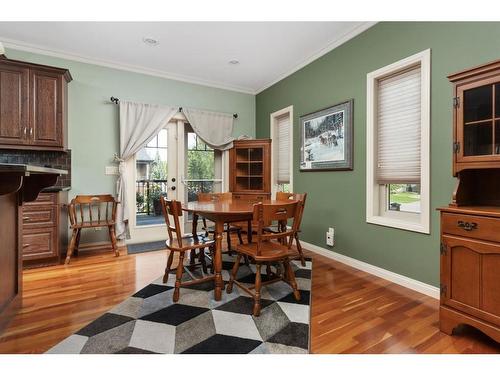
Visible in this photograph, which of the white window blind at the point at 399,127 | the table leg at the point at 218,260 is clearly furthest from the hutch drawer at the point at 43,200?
the white window blind at the point at 399,127

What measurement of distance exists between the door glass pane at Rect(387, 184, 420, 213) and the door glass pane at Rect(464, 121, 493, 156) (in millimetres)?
850

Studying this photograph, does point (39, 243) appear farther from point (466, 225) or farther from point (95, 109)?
point (466, 225)

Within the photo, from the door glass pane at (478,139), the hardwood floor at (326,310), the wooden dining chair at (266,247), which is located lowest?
the hardwood floor at (326,310)

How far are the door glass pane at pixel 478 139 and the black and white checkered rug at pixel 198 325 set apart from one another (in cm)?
159

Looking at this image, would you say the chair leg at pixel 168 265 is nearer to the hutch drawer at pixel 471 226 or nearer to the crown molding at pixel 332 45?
the hutch drawer at pixel 471 226

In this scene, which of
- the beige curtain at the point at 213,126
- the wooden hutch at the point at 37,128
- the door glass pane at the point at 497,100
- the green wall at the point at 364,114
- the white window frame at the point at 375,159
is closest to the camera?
the door glass pane at the point at 497,100

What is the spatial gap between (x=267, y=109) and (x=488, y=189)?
11.3ft

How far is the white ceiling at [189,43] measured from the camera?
2936 mm

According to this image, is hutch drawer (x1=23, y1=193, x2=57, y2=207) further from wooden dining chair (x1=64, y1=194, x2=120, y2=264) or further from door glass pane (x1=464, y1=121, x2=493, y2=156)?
door glass pane (x1=464, y1=121, x2=493, y2=156)

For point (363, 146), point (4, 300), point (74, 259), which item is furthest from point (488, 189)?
point (74, 259)

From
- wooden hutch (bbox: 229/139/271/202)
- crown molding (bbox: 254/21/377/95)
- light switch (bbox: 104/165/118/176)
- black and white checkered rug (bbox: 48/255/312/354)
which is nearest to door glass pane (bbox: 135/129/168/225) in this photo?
light switch (bbox: 104/165/118/176)

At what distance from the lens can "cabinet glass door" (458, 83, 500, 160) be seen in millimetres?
1653

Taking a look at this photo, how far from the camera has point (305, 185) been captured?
3850mm
